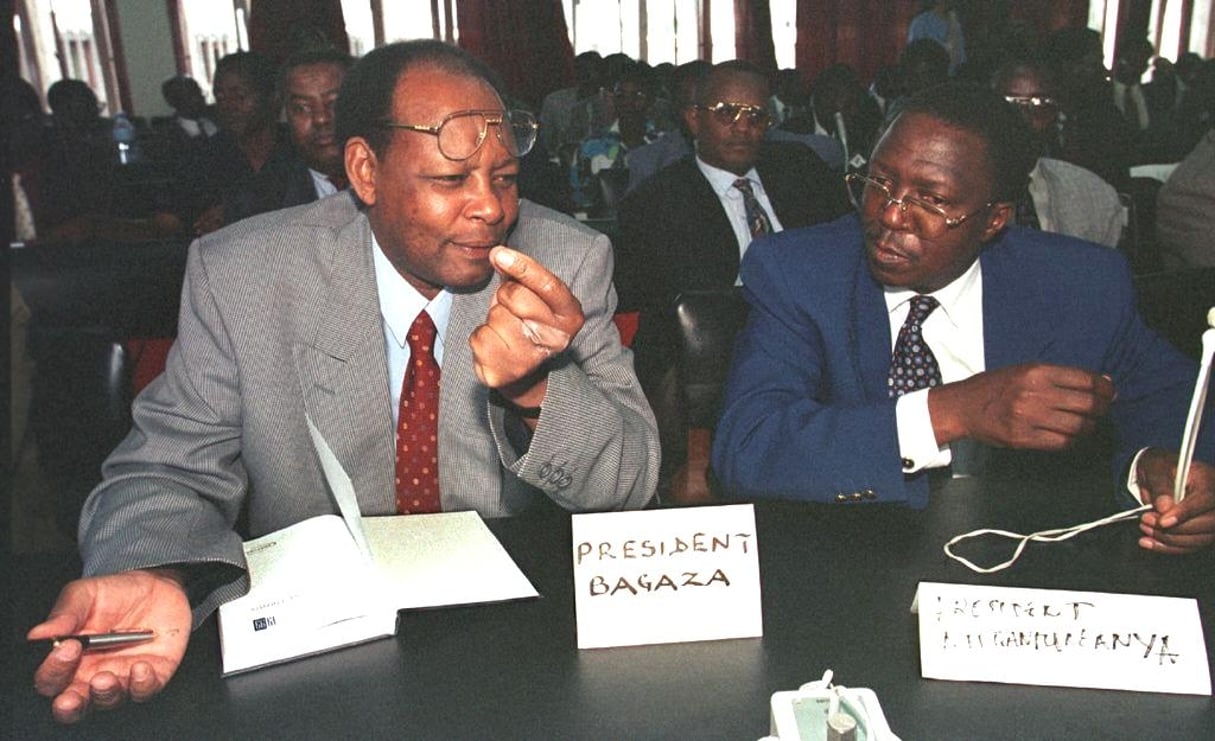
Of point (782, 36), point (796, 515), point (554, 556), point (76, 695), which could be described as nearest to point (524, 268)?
point (554, 556)

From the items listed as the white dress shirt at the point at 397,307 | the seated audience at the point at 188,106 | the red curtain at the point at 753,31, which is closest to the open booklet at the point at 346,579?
the white dress shirt at the point at 397,307

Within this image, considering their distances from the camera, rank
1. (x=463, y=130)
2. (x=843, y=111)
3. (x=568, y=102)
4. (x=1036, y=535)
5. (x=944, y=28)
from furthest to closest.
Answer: (x=944, y=28), (x=568, y=102), (x=843, y=111), (x=463, y=130), (x=1036, y=535)

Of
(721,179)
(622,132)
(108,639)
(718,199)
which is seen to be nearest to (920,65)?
(622,132)

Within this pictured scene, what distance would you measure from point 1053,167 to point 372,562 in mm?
2756

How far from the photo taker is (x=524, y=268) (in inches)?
41.6

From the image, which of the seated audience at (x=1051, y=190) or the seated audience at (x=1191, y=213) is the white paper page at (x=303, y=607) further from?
the seated audience at (x=1191, y=213)

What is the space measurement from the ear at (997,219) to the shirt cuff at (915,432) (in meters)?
0.41

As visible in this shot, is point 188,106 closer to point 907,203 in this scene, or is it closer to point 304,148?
point 304,148

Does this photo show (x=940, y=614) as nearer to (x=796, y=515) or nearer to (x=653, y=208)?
(x=796, y=515)

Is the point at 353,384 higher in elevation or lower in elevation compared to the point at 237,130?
lower

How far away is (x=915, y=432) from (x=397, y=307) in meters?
0.75

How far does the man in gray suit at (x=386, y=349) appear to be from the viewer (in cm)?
125

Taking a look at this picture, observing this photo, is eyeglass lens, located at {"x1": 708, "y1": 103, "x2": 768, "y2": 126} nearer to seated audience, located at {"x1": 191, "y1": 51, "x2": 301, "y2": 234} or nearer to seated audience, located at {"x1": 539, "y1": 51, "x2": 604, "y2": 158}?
seated audience, located at {"x1": 191, "y1": 51, "x2": 301, "y2": 234}

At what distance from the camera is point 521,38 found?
9.24 meters
